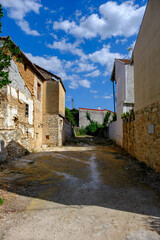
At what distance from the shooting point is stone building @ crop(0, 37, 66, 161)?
319 inches

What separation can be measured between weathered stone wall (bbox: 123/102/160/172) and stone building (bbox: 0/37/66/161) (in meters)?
6.71

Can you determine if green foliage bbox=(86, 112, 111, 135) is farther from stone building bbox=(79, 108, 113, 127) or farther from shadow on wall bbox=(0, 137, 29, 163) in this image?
shadow on wall bbox=(0, 137, 29, 163)

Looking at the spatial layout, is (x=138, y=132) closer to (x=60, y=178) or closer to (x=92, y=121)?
(x=60, y=178)

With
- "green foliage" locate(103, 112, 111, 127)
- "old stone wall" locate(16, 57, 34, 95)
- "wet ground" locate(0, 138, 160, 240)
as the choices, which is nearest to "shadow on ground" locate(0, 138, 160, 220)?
"wet ground" locate(0, 138, 160, 240)

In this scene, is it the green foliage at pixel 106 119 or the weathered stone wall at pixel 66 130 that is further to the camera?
the green foliage at pixel 106 119

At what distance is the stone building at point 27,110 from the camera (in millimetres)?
8109

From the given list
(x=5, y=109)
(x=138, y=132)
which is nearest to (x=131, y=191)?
(x=138, y=132)

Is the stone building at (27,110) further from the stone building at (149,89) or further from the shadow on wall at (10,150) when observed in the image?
the stone building at (149,89)

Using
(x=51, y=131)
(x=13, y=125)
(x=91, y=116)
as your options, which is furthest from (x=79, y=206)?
(x=91, y=116)

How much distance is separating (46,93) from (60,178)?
1067 centimetres

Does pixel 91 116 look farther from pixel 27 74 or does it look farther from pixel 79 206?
pixel 79 206

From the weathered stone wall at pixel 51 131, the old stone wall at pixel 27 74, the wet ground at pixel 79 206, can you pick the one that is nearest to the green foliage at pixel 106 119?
the weathered stone wall at pixel 51 131

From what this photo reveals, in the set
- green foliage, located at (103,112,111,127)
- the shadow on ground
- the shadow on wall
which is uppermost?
green foliage, located at (103,112,111,127)

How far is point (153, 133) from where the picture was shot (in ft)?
21.6
